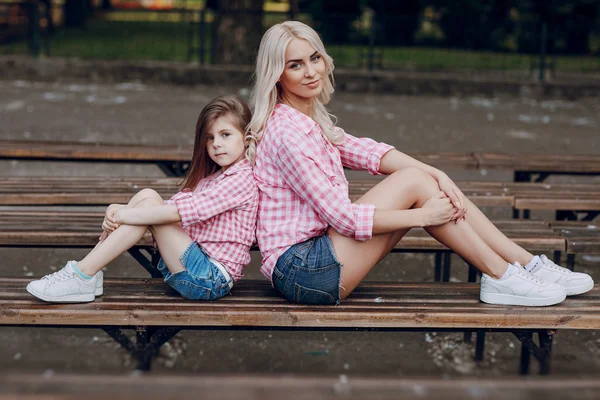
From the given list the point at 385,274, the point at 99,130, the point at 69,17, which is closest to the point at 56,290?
the point at 385,274

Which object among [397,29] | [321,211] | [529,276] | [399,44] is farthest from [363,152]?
[399,44]

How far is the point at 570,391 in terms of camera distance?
5.09ft

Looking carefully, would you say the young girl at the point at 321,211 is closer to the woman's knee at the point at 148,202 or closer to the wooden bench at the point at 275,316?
the wooden bench at the point at 275,316

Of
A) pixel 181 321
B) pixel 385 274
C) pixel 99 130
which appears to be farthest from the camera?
pixel 99 130

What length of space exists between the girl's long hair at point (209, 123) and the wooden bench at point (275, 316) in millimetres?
530

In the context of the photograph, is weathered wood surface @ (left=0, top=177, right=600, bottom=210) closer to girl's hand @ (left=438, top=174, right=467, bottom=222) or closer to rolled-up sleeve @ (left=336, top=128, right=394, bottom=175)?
rolled-up sleeve @ (left=336, top=128, right=394, bottom=175)

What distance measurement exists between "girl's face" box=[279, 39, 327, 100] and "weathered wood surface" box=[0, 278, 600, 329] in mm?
831

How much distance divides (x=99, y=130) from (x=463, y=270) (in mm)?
5400

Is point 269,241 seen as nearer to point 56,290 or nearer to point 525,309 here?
point 56,290

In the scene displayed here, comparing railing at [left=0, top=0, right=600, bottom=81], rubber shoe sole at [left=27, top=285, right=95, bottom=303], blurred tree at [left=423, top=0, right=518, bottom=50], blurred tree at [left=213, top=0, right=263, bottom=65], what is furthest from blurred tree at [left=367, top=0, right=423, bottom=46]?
rubber shoe sole at [left=27, top=285, right=95, bottom=303]

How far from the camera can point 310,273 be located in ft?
9.93

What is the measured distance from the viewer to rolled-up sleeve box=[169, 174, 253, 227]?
3.04 metres

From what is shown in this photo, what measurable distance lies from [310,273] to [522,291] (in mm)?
827

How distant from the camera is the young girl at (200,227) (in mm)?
3029
